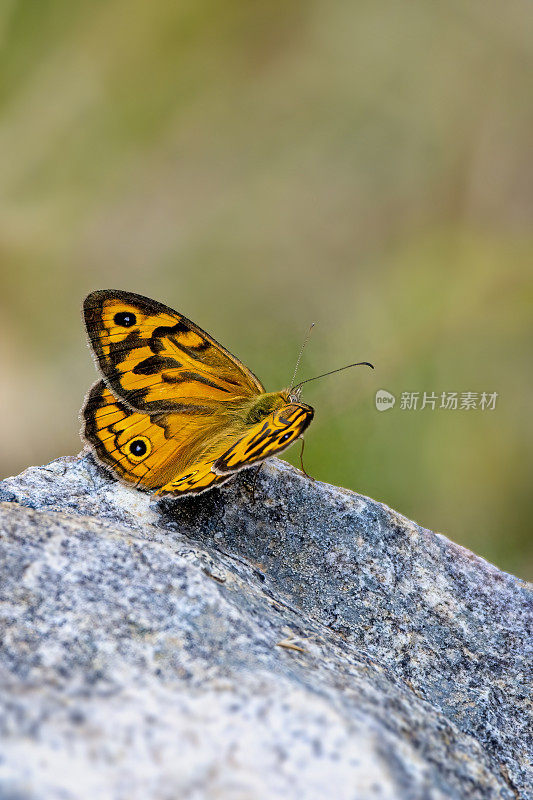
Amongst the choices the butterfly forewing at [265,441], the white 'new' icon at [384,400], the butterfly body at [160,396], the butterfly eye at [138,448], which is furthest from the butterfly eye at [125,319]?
the white 'new' icon at [384,400]

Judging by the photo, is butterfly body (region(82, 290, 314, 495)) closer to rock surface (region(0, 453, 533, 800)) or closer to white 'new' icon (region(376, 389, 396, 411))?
rock surface (region(0, 453, 533, 800))

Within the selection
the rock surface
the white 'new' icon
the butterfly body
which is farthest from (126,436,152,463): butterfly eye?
the white 'new' icon

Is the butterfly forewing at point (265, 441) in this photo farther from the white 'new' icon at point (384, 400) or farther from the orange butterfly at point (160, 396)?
the white 'new' icon at point (384, 400)

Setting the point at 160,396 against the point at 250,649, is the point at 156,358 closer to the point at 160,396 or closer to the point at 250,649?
the point at 160,396

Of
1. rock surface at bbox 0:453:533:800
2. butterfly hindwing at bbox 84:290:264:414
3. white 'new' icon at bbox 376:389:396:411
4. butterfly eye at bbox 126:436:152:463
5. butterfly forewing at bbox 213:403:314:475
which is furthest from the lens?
white 'new' icon at bbox 376:389:396:411

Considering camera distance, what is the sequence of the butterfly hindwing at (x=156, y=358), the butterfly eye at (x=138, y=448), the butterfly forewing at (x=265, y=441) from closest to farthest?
the butterfly forewing at (x=265, y=441)
the butterfly eye at (x=138, y=448)
the butterfly hindwing at (x=156, y=358)

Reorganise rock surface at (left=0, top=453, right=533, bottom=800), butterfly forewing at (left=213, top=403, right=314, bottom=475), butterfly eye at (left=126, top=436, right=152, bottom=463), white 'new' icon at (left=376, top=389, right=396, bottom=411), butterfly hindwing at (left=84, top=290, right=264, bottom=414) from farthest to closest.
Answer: white 'new' icon at (left=376, top=389, right=396, bottom=411) < butterfly hindwing at (left=84, top=290, right=264, bottom=414) < butterfly eye at (left=126, top=436, right=152, bottom=463) < butterfly forewing at (left=213, top=403, right=314, bottom=475) < rock surface at (left=0, top=453, right=533, bottom=800)
